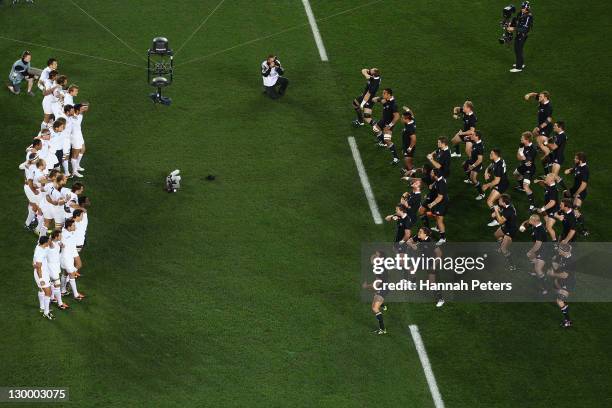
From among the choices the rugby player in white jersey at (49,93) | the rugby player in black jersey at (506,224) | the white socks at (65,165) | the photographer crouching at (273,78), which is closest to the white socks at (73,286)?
the white socks at (65,165)

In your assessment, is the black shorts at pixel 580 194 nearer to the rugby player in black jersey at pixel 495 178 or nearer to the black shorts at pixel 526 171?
the black shorts at pixel 526 171

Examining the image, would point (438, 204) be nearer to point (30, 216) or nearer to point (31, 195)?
point (31, 195)

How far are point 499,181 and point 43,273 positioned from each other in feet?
35.3

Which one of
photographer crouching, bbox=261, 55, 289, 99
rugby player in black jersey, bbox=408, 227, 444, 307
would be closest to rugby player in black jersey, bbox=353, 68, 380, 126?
photographer crouching, bbox=261, 55, 289, 99

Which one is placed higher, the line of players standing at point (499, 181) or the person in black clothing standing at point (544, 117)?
the person in black clothing standing at point (544, 117)

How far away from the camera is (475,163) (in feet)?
93.6

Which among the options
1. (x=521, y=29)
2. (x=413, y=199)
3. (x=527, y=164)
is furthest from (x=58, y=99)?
(x=521, y=29)

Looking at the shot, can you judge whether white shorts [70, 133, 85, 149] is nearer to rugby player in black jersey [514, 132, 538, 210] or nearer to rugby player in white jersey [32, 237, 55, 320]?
rugby player in white jersey [32, 237, 55, 320]

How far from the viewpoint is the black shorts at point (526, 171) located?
28.3 meters

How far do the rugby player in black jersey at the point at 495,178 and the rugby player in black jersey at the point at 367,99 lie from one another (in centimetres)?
446

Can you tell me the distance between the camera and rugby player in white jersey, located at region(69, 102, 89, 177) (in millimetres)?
28078

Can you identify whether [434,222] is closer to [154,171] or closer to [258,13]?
[154,171]

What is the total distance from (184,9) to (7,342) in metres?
17.0

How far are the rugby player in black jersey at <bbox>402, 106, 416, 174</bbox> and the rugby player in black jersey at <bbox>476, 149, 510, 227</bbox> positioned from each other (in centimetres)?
225
